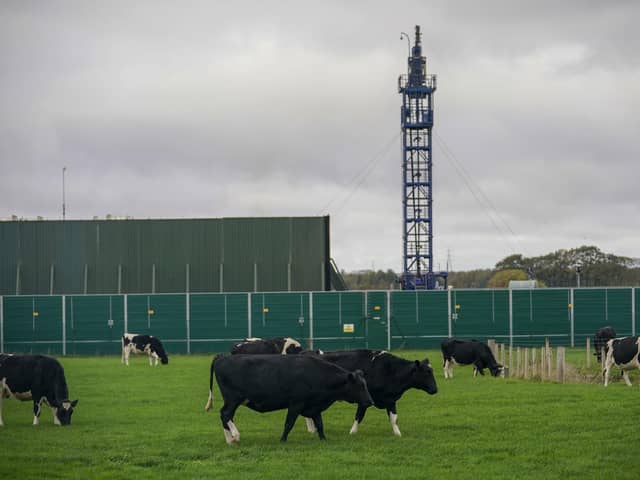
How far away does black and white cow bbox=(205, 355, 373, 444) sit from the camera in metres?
→ 19.6

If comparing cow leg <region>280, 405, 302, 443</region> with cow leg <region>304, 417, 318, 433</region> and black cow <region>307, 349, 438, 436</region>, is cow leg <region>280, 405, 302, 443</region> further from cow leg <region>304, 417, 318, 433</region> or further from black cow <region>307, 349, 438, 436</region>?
black cow <region>307, 349, 438, 436</region>

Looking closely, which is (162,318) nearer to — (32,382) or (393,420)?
(32,382)

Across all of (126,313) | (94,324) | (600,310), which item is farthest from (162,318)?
(600,310)

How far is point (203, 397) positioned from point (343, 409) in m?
4.91

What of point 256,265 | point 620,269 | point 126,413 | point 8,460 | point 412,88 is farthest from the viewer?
point 620,269

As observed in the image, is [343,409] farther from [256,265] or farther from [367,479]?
[256,265]

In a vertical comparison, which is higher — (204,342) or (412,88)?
(412,88)

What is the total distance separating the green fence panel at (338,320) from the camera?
55719 millimetres

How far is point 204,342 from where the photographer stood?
55750 mm

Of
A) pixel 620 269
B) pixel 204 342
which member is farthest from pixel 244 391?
pixel 620 269

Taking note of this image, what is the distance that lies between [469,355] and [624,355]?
6.44 meters

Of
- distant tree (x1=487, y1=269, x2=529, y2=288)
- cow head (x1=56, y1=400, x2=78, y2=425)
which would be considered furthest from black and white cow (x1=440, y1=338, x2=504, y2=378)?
distant tree (x1=487, y1=269, x2=529, y2=288)

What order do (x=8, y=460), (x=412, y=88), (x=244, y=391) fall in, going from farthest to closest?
(x=412, y=88)
(x=244, y=391)
(x=8, y=460)

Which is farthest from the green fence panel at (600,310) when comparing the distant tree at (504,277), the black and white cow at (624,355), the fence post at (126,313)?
the distant tree at (504,277)
